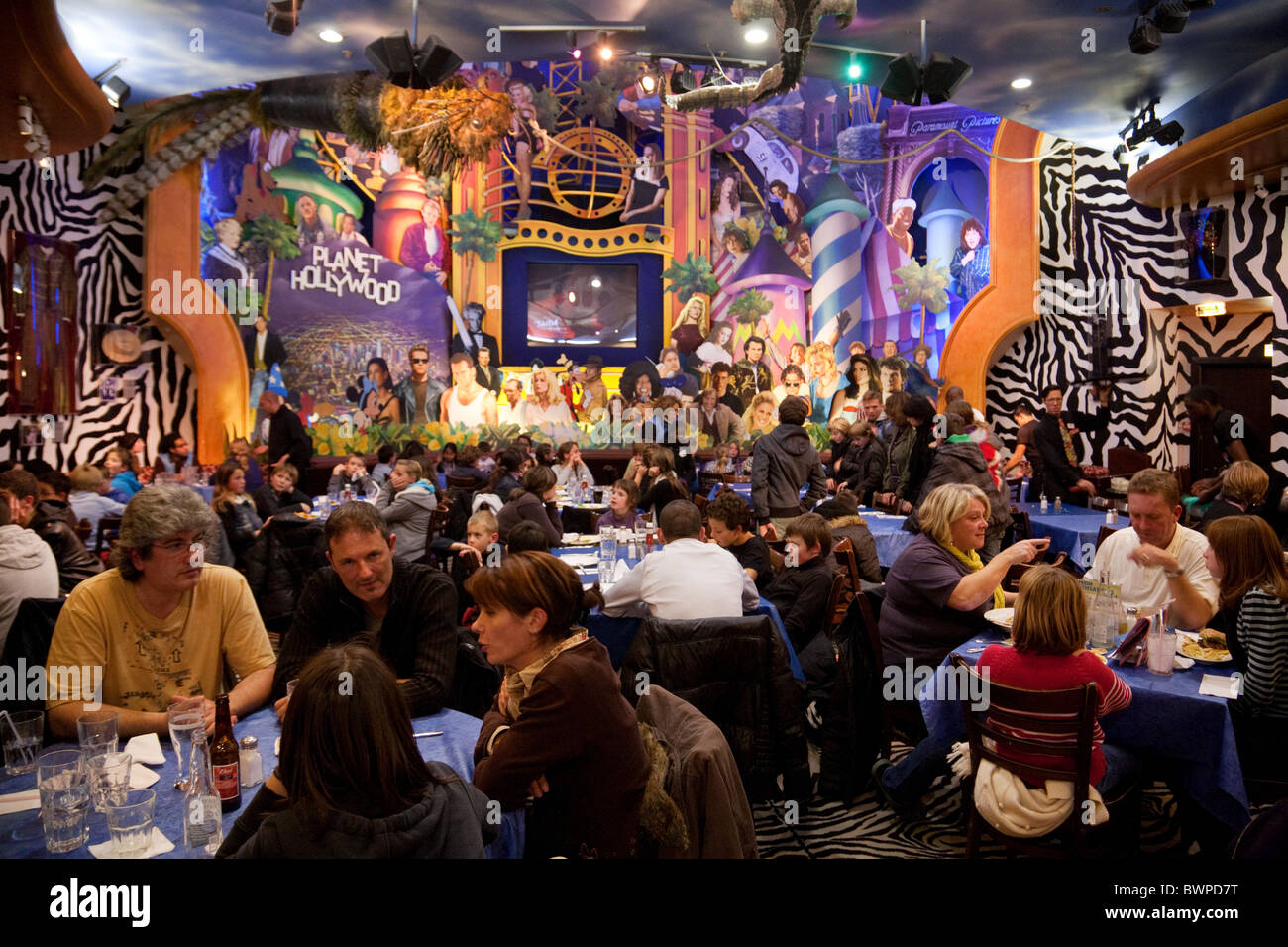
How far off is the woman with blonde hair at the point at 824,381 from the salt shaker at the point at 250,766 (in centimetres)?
1097

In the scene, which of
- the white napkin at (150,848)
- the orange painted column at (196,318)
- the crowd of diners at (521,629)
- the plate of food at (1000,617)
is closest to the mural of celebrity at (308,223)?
the orange painted column at (196,318)

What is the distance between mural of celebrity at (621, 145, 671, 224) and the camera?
12.2m

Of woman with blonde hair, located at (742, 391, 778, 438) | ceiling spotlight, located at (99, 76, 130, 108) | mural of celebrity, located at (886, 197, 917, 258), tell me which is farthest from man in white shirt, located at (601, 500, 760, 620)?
mural of celebrity, located at (886, 197, 917, 258)

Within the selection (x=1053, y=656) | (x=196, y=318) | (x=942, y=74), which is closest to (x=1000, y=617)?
(x=1053, y=656)

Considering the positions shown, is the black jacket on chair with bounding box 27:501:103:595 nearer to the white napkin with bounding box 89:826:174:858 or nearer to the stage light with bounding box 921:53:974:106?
the white napkin with bounding box 89:826:174:858

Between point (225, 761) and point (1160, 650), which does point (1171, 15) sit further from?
point (225, 761)

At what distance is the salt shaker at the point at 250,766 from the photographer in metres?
2.03

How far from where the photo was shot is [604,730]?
190 cm

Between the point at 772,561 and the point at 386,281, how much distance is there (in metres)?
8.31

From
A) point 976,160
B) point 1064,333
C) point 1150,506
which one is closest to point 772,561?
point 1150,506

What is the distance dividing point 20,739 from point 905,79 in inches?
310

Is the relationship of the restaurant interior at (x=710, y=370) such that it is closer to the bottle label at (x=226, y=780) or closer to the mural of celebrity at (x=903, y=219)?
the bottle label at (x=226, y=780)

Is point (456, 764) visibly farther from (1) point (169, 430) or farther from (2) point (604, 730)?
(1) point (169, 430)

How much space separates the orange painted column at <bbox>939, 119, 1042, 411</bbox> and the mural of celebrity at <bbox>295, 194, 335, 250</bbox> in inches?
344
